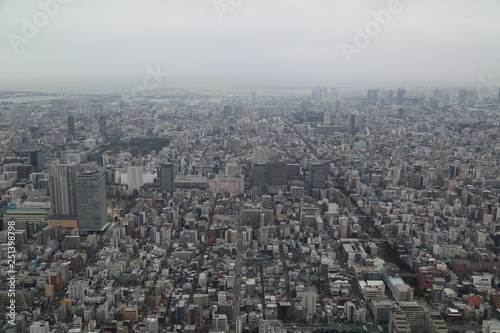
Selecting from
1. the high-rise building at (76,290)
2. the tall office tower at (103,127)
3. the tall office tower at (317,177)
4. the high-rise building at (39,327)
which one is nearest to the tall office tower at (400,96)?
the tall office tower at (317,177)

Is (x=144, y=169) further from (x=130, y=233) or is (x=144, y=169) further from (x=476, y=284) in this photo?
(x=476, y=284)

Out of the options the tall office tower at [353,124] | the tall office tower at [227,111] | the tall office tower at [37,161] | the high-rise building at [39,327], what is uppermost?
the tall office tower at [227,111]

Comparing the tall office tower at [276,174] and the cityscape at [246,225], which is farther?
the tall office tower at [276,174]

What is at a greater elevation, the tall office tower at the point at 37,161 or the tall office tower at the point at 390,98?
the tall office tower at the point at 390,98

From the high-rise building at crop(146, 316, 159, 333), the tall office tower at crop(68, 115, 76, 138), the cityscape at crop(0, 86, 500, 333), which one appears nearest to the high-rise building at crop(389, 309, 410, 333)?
the cityscape at crop(0, 86, 500, 333)

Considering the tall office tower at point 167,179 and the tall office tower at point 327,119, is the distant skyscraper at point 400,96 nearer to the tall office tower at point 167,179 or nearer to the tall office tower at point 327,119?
the tall office tower at point 327,119

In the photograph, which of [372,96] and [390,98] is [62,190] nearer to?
[372,96]

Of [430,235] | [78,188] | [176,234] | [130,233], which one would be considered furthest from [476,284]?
[78,188]

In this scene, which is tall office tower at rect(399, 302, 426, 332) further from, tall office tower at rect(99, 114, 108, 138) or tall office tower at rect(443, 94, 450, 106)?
tall office tower at rect(99, 114, 108, 138)
